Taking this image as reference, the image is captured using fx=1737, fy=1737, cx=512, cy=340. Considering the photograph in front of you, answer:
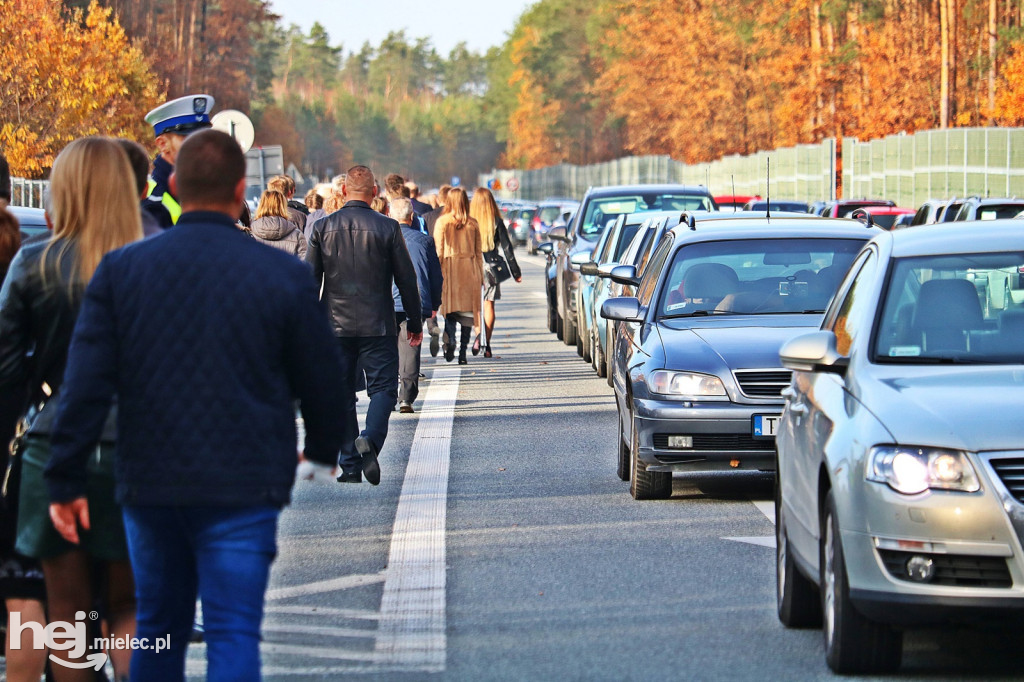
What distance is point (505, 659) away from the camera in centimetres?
601

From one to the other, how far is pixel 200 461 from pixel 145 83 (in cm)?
5329

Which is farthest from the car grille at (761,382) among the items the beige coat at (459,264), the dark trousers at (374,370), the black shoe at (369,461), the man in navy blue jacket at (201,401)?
the beige coat at (459,264)

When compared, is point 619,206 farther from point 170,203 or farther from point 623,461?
point 170,203

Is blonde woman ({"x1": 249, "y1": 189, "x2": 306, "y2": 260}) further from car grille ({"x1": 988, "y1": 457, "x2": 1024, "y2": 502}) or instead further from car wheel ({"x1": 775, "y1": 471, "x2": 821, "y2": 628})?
car grille ({"x1": 988, "y1": 457, "x2": 1024, "y2": 502})

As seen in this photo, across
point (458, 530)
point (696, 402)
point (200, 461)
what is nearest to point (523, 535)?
point (458, 530)

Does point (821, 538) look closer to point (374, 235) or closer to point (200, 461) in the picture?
point (200, 461)

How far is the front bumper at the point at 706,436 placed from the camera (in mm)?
9148

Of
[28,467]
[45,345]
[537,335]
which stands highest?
[45,345]

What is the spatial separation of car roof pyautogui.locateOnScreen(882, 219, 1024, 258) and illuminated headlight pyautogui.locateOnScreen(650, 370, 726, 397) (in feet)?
8.85

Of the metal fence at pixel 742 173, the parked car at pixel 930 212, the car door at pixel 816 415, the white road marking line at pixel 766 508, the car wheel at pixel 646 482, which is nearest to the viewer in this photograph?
the car door at pixel 816 415

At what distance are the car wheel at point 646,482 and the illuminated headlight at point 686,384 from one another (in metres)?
0.27

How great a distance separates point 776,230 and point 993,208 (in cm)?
1277

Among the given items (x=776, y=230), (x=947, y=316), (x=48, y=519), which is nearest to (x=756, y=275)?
(x=776, y=230)

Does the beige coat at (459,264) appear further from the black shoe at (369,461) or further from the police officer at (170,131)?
the police officer at (170,131)
